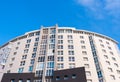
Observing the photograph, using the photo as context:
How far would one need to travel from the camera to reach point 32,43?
75062mm

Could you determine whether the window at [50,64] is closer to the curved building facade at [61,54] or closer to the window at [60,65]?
the curved building facade at [61,54]

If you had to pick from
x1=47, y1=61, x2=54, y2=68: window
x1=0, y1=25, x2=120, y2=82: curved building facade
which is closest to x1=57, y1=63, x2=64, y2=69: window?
x1=0, y1=25, x2=120, y2=82: curved building facade

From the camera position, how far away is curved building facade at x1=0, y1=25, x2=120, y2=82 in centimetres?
6269

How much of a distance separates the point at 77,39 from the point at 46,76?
22.3 meters

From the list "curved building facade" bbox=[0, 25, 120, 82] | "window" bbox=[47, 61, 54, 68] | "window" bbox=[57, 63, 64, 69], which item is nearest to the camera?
"curved building facade" bbox=[0, 25, 120, 82]

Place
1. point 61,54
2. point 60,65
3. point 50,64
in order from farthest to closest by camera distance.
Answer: point 61,54
point 60,65
point 50,64

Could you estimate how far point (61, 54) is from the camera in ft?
224

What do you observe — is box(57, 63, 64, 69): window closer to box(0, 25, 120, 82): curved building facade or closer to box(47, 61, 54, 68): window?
box(0, 25, 120, 82): curved building facade

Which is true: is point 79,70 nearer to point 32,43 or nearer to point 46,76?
point 46,76

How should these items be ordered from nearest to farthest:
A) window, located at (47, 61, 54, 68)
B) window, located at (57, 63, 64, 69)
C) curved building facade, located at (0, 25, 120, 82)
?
curved building facade, located at (0, 25, 120, 82) → window, located at (47, 61, 54, 68) → window, located at (57, 63, 64, 69)

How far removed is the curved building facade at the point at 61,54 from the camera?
6269 cm

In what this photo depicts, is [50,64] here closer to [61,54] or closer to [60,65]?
[60,65]

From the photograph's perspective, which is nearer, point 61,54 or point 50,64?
point 50,64

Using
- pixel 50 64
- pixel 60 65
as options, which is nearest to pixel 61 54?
pixel 60 65
